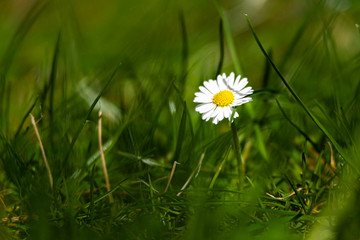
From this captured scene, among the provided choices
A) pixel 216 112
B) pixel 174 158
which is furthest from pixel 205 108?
pixel 174 158

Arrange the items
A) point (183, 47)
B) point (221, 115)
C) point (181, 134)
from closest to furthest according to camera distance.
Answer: point (221, 115)
point (181, 134)
point (183, 47)

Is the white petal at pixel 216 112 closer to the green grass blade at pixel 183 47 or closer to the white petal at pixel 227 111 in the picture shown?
the white petal at pixel 227 111

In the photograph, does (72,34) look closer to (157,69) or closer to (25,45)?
(157,69)

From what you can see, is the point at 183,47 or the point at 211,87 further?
the point at 183,47

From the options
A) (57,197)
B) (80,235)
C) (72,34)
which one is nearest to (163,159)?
(57,197)

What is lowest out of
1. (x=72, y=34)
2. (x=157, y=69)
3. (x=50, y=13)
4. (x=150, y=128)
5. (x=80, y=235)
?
(x=80, y=235)

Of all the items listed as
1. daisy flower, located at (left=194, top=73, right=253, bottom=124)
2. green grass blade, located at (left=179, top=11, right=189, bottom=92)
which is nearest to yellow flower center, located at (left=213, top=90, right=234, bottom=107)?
daisy flower, located at (left=194, top=73, right=253, bottom=124)

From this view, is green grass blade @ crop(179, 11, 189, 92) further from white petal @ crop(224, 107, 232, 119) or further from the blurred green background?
white petal @ crop(224, 107, 232, 119)

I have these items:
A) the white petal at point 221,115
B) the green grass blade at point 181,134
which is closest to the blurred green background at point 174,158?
the green grass blade at point 181,134

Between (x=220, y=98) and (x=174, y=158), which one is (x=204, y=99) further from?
(x=174, y=158)
